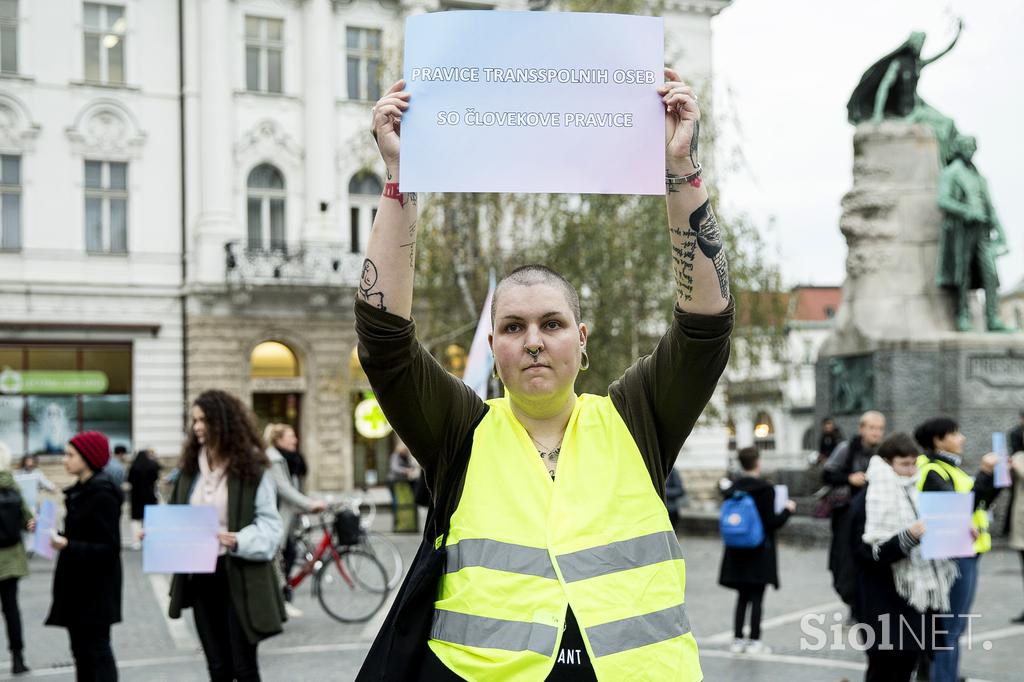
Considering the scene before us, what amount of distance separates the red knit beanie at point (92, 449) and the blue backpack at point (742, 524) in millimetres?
4557

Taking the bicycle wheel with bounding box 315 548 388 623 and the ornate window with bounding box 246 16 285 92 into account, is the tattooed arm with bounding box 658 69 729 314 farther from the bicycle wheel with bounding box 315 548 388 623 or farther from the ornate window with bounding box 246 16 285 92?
the ornate window with bounding box 246 16 285 92

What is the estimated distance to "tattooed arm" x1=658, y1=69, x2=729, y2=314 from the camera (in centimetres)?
283

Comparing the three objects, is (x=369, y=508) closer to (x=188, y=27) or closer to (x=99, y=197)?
(x=99, y=197)

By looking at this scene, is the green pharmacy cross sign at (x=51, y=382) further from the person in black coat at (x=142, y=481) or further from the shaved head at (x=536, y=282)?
the shaved head at (x=536, y=282)

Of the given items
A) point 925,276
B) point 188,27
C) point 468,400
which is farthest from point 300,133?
point 468,400

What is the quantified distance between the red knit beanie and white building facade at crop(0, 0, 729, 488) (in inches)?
906

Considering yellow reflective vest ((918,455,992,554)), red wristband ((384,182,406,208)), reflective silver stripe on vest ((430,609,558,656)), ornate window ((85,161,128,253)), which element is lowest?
yellow reflective vest ((918,455,992,554))

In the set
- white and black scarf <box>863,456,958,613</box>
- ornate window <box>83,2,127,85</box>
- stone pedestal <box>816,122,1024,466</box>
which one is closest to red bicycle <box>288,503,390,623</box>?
white and black scarf <box>863,456,958,613</box>

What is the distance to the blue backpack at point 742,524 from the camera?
9305 mm

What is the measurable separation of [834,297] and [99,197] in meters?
73.0

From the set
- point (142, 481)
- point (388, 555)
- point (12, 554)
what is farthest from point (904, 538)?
point (142, 481)

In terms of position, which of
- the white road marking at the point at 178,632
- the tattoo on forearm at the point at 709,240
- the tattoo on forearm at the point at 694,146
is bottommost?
the white road marking at the point at 178,632

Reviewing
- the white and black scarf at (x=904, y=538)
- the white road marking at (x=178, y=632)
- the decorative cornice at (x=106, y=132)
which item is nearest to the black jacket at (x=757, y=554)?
the white and black scarf at (x=904, y=538)

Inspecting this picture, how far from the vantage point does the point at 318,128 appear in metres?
33.7
